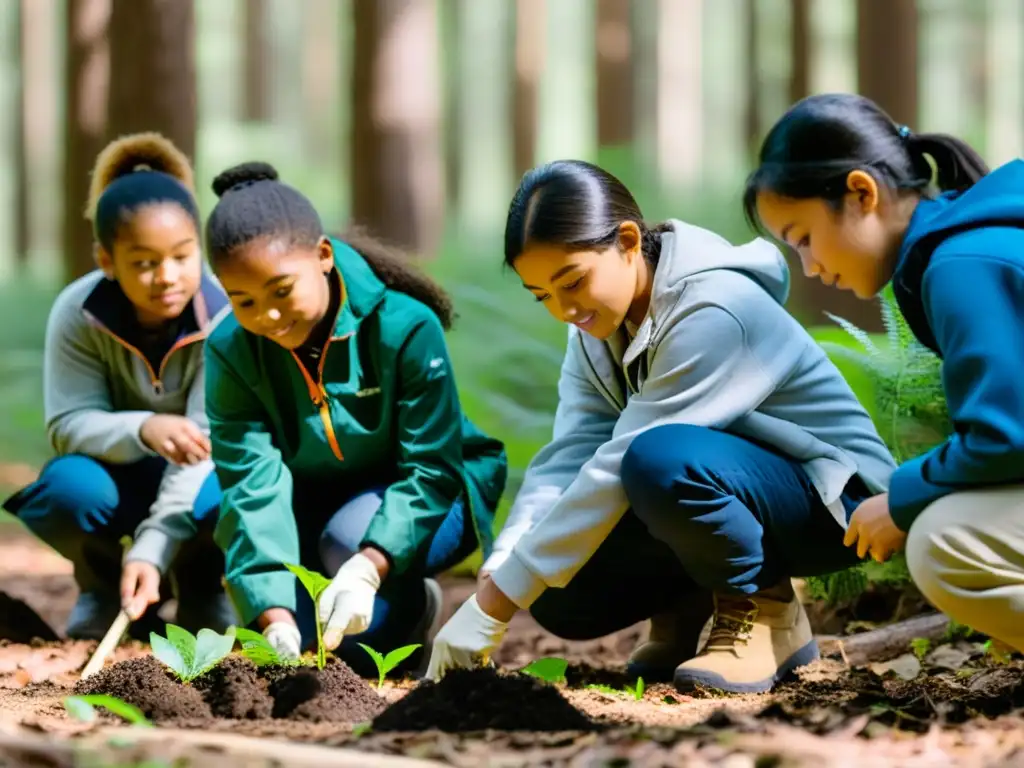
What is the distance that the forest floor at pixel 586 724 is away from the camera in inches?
68.6

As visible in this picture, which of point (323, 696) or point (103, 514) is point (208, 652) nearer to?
point (323, 696)

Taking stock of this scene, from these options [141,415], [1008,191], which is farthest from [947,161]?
[141,415]

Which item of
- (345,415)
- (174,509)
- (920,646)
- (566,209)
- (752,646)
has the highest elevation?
(566,209)

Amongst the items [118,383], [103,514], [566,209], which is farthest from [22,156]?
[566,209]

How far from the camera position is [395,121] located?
7125mm

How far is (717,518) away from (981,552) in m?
0.63

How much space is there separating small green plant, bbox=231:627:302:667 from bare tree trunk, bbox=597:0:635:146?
1120cm

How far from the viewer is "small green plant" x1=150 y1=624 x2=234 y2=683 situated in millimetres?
2504

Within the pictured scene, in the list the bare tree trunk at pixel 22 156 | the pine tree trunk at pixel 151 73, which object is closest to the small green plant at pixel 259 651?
the pine tree trunk at pixel 151 73

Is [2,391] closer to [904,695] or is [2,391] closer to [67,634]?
[67,634]

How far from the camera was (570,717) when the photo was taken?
215 cm

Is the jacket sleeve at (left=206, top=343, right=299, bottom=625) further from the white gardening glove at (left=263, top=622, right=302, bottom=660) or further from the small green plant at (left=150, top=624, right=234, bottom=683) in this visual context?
the small green plant at (left=150, top=624, right=234, bottom=683)

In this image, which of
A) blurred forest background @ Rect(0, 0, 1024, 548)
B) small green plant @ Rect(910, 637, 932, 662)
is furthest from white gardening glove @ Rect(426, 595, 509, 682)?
blurred forest background @ Rect(0, 0, 1024, 548)

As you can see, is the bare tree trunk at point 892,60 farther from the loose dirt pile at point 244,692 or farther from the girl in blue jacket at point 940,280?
the loose dirt pile at point 244,692
